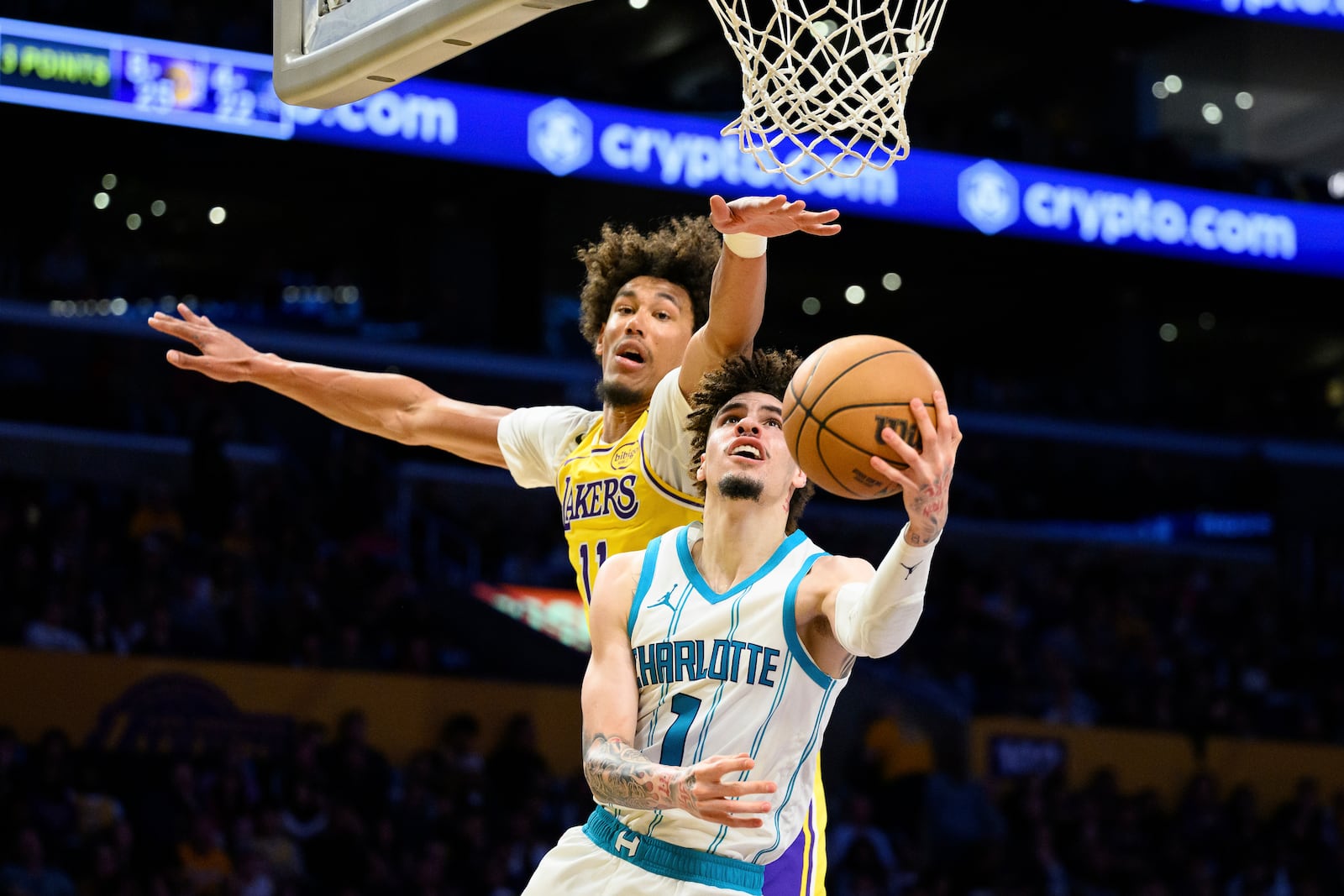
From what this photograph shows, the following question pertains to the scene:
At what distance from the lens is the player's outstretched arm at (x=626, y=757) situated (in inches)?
150

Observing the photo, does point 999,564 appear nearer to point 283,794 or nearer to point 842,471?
point 283,794

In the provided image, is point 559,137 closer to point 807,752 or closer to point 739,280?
point 739,280

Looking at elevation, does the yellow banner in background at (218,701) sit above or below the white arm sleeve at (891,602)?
below

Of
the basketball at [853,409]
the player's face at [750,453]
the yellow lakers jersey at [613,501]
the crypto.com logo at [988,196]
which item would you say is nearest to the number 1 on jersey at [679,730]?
the player's face at [750,453]

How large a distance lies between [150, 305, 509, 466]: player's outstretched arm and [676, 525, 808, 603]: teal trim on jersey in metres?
1.40

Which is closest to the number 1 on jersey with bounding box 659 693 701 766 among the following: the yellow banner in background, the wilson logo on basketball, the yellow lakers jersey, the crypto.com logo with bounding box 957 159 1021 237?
the yellow lakers jersey

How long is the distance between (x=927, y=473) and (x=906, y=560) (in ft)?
0.76

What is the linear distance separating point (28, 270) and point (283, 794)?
29.4ft

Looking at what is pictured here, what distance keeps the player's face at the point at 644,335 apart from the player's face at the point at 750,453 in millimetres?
773

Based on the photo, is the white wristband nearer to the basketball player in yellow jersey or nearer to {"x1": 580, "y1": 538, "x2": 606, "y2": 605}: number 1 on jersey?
the basketball player in yellow jersey

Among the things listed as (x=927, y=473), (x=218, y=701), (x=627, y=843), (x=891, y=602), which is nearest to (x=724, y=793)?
(x=891, y=602)

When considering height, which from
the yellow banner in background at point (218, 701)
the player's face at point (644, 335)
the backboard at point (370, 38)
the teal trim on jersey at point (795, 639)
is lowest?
the yellow banner in background at point (218, 701)

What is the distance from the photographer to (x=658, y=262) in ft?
18.6

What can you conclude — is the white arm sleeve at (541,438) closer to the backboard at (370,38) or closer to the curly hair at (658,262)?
the curly hair at (658,262)
